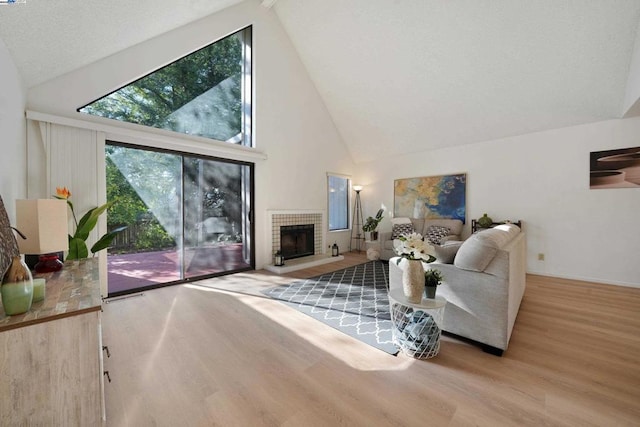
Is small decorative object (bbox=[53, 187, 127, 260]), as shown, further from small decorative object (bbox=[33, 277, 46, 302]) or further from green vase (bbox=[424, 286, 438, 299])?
green vase (bbox=[424, 286, 438, 299])

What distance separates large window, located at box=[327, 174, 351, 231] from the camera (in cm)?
608

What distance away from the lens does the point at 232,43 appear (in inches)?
168

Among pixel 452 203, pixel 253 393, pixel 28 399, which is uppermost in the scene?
pixel 452 203

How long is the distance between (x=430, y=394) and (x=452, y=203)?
13.8ft

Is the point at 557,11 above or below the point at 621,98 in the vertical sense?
above

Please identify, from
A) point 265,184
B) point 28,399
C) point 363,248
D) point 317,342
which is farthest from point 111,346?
point 363,248

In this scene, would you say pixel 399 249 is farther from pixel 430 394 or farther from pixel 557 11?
pixel 557 11

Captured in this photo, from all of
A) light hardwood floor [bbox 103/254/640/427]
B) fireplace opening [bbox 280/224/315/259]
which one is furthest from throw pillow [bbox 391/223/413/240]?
light hardwood floor [bbox 103/254/640/427]

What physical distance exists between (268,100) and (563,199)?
5152 millimetres

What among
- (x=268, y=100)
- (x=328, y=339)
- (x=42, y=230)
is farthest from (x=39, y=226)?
(x=268, y=100)

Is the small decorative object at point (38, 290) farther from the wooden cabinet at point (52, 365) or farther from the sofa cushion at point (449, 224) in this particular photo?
the sofa cushion at point (449, 224)

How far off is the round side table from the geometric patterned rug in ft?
0.46

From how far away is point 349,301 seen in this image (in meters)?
2.97

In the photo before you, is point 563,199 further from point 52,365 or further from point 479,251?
point 52,365
